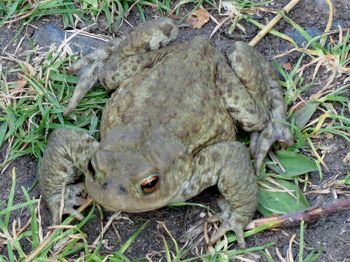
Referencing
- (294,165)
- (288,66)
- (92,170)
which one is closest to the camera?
(92,170)

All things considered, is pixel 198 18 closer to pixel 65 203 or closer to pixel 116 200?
pixel 65 203

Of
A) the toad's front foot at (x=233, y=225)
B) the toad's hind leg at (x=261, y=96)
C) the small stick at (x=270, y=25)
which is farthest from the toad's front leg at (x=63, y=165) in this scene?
the small stick at (x=270, y=25)

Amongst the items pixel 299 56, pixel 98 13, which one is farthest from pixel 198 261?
pixel 98 13

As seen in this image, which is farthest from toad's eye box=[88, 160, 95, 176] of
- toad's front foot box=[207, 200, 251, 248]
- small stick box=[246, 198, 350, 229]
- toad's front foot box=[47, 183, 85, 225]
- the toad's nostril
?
small stick box=[246, 198, 350, 229]

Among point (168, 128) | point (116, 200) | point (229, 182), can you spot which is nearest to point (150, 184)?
point (116, 200)

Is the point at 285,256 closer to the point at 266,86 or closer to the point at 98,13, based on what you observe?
the point at 266,86

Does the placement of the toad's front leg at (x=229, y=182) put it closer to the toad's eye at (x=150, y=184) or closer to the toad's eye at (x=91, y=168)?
the toad's eye at (x=150, y=184)
